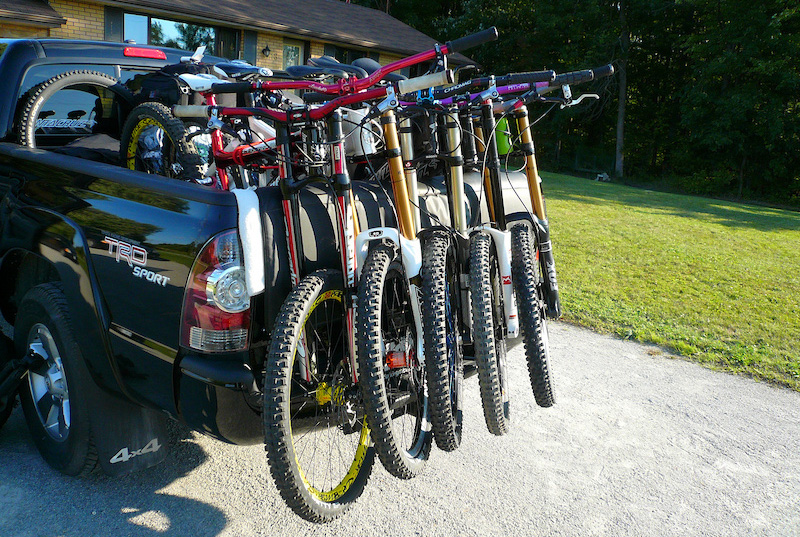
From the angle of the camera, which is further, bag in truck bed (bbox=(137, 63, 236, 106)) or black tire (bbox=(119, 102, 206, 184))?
bag in truck bed (bbox=(137, 63, 236, 106))

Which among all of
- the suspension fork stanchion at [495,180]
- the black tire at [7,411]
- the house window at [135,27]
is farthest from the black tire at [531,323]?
the house window at [135,27]

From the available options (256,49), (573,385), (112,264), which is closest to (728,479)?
(573,385)

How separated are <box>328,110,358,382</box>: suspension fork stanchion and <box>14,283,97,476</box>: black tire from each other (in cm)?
117

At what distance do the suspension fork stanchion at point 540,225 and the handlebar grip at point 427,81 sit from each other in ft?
4.29

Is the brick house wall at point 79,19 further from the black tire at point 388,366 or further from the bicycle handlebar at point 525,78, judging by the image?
the black tire at point 388,366

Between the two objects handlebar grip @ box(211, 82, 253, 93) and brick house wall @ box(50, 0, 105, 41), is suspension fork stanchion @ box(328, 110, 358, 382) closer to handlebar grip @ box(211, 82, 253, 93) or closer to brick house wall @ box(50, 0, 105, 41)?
handlebar grip @ box(211, 82, 253, 93)

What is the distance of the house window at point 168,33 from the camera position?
17.8 m

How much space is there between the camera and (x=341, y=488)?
111 inches

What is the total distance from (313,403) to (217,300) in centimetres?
64

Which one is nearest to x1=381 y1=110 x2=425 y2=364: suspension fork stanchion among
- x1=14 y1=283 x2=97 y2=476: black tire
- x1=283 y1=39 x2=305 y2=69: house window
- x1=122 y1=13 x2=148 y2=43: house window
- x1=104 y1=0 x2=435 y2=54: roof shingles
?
x1=14 y1=283 x2=97 y2=476: black tire

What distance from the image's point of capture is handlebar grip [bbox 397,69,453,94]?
8.66ft

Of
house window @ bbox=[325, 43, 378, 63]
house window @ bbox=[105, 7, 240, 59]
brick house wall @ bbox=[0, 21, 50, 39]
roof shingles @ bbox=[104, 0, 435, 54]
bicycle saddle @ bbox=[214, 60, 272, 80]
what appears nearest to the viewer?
bicycle saddle @ bbox=[214, 60, 272, 80]

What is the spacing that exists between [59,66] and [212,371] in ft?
8.89

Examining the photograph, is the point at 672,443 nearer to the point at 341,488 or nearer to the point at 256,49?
the point at 341,488
